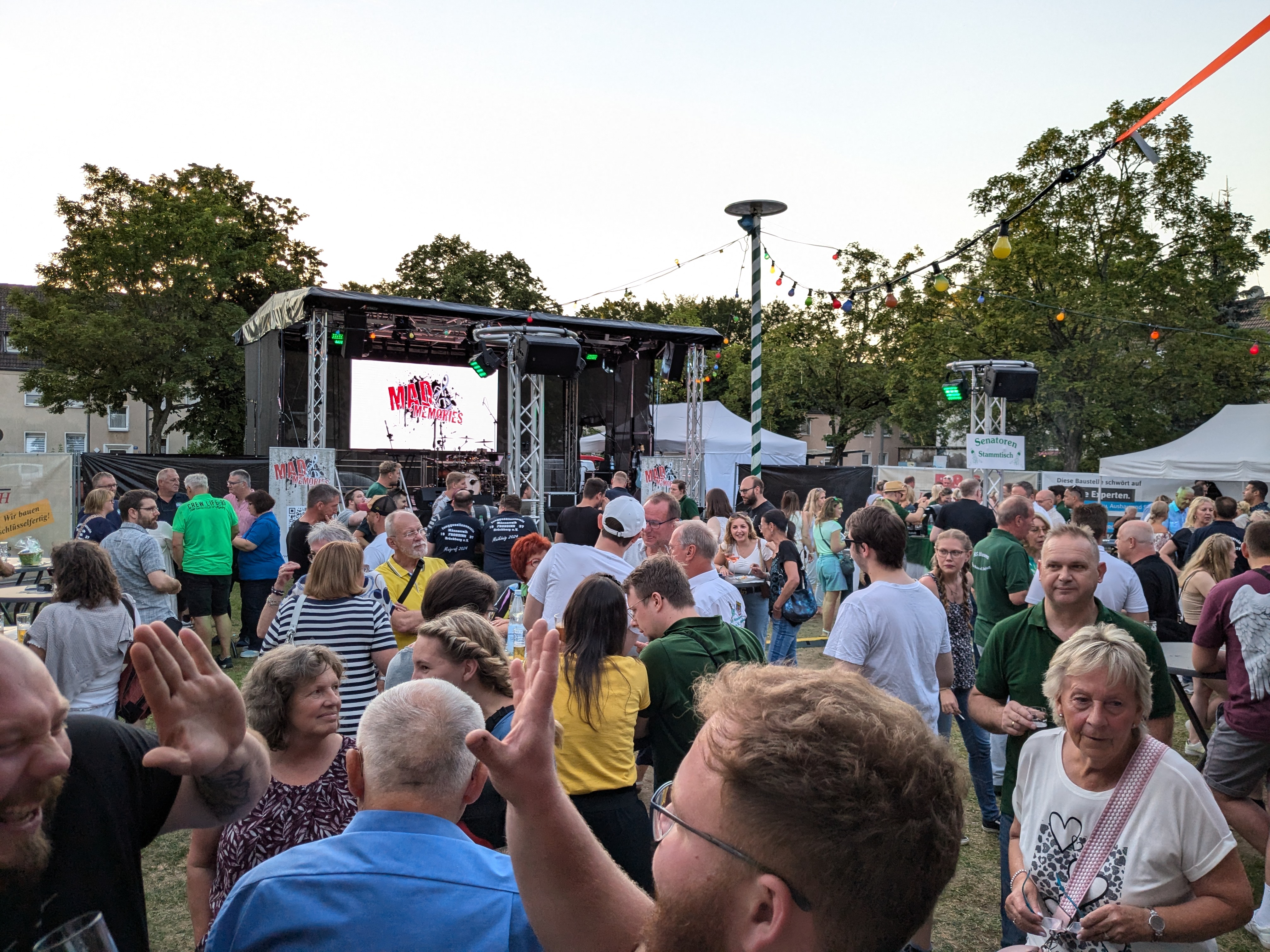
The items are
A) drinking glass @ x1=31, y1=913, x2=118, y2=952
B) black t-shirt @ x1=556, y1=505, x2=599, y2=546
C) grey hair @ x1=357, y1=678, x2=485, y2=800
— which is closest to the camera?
drinking glass @ x1=31, y1=913, x2=118, y2=952

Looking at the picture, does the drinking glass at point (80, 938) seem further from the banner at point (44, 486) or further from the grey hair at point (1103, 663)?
the banner at point (44, 486)

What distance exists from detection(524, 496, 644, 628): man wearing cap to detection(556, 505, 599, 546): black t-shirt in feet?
7.89

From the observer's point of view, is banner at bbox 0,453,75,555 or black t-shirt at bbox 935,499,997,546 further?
banner at bbox 0,453,75,555

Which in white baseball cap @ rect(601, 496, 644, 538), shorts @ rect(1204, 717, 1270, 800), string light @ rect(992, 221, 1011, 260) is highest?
string light @ rect(992, 221, 1011, 260)

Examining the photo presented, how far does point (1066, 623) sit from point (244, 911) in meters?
2.67

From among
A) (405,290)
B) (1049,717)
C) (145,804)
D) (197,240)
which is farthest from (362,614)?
(405,290)

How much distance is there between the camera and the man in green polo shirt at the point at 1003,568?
15.5ft

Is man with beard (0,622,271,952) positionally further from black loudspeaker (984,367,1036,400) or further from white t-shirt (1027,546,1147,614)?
black loudspeaker (984,367,1036,400)

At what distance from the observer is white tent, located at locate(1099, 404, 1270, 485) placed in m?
16.8

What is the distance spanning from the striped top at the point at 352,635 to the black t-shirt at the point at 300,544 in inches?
111

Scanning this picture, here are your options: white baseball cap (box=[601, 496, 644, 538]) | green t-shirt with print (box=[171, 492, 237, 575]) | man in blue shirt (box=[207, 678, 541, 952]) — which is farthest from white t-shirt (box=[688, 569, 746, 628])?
green t-shirt with print (box=[171, 492, 237, 575])

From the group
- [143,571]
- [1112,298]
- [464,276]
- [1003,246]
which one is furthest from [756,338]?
[464,276]

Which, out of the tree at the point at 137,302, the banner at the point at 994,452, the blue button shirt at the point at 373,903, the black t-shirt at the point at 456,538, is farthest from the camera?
the tree at the point at 137,302

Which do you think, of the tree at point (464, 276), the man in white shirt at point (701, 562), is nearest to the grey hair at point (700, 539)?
the man in white shirt at point (701, 562)
